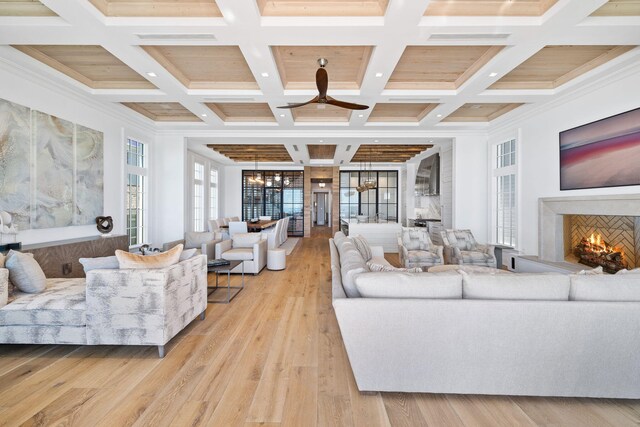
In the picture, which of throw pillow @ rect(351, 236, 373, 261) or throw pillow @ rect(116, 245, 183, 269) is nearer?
throw pillow @ rect(116, 245, 183, 269)

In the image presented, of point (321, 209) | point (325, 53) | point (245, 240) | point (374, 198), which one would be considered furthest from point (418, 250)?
point (321, 209)

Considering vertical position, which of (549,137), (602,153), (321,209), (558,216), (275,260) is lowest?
(275,260)

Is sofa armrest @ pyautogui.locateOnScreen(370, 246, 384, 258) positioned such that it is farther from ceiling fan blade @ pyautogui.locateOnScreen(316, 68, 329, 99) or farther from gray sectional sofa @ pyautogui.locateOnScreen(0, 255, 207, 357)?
gray sectional sofa @ pyautogui.locateOnScreen(0, 255, 207, 357)

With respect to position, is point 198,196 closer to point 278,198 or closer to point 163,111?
point 278,198

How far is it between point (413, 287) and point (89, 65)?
190 inches

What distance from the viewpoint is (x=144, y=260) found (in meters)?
2.78

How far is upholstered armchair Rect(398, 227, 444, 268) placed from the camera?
537cm

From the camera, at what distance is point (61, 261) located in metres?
3.87

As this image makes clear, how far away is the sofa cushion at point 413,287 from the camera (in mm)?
2047

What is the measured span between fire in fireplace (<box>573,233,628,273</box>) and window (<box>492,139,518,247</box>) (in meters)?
1.25

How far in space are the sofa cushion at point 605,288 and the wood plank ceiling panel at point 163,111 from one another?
19.3 ft

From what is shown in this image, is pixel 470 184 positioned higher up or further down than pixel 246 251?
higher up

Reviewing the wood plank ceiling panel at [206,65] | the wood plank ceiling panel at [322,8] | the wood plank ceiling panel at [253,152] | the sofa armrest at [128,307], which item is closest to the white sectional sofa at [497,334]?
the sofa armrest at [128,307]

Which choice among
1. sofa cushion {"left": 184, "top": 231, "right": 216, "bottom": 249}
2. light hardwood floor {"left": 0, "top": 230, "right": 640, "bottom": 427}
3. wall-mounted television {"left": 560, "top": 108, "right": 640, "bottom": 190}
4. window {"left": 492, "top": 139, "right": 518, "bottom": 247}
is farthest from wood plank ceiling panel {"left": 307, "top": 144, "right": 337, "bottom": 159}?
light hardwood floor {"left": 0, "top": 230, "right": 640, "bottom": 427}
